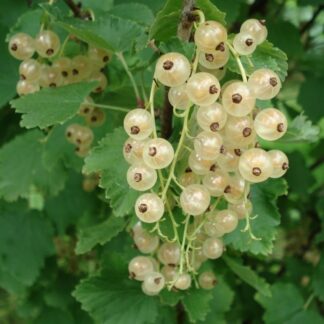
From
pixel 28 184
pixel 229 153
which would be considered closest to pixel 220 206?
pixel 229 153

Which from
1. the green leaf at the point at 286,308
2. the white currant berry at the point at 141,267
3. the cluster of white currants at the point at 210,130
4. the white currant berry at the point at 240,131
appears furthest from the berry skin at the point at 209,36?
the green leaf at the point at 286,308

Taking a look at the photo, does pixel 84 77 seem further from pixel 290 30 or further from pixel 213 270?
pixel 290 30

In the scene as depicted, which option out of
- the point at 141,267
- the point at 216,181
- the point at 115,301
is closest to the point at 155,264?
the point at 141,267

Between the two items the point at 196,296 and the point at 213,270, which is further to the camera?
the point at 213,270

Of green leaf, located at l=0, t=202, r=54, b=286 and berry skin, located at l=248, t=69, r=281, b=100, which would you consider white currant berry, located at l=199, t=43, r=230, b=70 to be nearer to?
berry skin, located at l=248, t=69, r=281, b=100

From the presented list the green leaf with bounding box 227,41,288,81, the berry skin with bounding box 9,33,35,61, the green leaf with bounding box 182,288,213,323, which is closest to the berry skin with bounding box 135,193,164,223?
the green leaf with bounding box 227,41,288,81

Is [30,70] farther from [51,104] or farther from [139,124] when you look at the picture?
[139,124]
